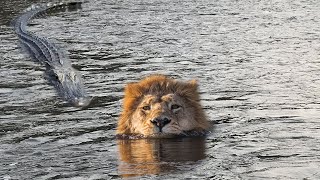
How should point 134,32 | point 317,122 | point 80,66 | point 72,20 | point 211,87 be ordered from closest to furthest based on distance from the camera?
point 317,122 < point 211,87 < point 80,66 < point 134,32 < point 72,20

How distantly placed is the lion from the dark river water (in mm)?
189

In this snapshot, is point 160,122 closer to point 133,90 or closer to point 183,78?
point 133,90

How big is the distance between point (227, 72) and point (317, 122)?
514 cm

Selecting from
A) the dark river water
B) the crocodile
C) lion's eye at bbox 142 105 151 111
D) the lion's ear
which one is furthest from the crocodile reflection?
the crocodile

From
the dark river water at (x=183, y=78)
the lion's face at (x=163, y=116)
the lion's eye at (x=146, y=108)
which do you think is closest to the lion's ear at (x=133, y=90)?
the lion's face at (x=163, y=116)

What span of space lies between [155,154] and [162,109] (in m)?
0.85

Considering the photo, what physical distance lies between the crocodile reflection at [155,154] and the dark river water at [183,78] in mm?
13

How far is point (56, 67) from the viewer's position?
16.5m

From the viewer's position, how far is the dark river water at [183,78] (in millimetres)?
9070

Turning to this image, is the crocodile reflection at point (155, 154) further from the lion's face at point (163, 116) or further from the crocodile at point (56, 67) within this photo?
the crocodile at point (56, 67)

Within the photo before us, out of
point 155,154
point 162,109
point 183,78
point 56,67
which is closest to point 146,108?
point 162,109

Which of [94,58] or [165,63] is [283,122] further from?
[94,58]

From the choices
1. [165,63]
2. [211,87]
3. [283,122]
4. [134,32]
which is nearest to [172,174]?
[283,122]

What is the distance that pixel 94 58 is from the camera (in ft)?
62.1
